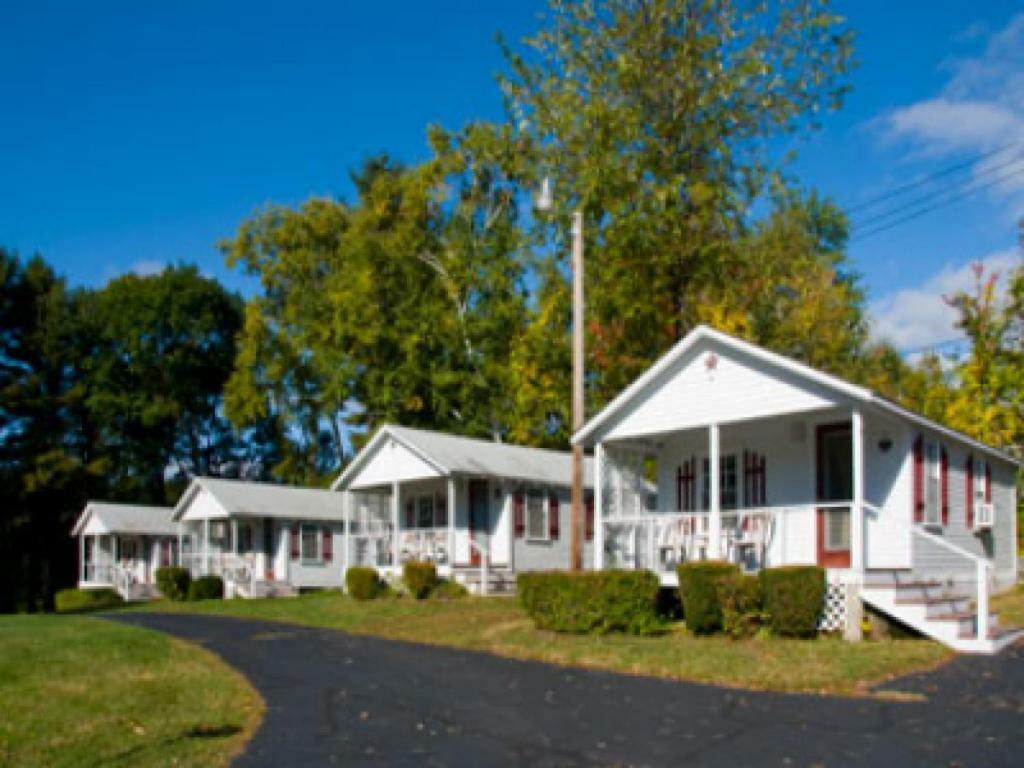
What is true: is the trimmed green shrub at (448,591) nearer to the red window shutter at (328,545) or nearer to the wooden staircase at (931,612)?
the wooden staircase at (931,612)

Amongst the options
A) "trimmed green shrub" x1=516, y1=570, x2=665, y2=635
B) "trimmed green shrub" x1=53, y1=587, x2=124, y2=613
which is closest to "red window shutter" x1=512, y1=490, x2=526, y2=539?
"trimmed green shrub" x1=516, y1=570, x2=665, y2=635

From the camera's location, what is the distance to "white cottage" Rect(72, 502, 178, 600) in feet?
148

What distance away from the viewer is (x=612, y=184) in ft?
90.9

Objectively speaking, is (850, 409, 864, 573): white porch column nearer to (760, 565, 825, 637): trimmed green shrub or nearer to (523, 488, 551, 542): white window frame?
(760, 565, 825, 637): trimmed green shrub

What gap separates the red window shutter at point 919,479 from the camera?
18.5 metres

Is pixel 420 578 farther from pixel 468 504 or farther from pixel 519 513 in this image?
pixel 519 513

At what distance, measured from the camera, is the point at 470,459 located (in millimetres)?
29359

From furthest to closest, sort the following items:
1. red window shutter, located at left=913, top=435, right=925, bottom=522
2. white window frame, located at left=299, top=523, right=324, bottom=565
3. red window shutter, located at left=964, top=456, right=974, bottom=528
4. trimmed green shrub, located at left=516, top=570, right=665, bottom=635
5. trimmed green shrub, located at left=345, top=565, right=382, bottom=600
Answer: white window frame, located at left=299, top=523, right=324, bottom=565 < trimmed green shrub, located at left=345, top=565, right=382, bottom=600 < red window shutter, located at left=964, top=456, right=974, bottom=528 < red window shutter, located at left=913, top=435, right=925, bottom=522 < trimmed green shrub, located at left=516, top=570, right=665, bottom=635

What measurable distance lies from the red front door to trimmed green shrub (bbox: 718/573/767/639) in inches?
118

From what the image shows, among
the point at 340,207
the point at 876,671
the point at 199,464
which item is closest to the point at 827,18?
the point at 876,671

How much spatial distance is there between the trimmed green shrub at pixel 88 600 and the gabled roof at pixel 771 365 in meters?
27.0

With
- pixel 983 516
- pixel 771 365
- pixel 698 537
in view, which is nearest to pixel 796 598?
pixel 698 537

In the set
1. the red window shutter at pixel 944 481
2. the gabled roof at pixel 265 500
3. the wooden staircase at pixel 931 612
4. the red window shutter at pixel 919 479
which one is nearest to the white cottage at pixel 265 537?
the gabled roof at pixel 265 500

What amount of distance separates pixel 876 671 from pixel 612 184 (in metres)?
17.6
